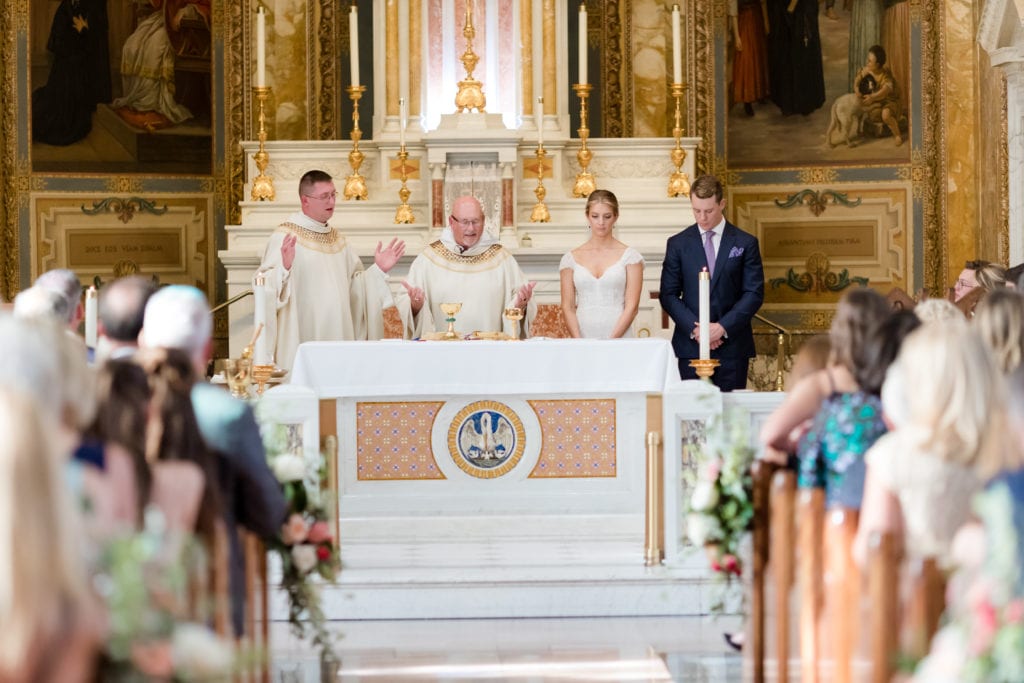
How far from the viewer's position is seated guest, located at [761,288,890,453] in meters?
4.61

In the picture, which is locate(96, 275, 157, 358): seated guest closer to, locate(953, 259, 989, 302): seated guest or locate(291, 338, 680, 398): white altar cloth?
locate(291, 338, 680, 398): white altar cloth

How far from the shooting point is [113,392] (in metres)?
3.74

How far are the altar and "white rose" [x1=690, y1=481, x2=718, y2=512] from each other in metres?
2.08

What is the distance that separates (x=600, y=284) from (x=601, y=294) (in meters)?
0.06

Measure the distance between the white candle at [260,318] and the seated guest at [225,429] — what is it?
3.15 m

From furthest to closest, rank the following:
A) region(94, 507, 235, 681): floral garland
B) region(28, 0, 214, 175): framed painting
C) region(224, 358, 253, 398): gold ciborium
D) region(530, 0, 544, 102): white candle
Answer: region(28, 0, 214, 175): framed painting, region(530, 0, 544, 102): white candle, region(224, 358, 253, 398): gold ciborium, region(94, 507, 235, 681): floral garland

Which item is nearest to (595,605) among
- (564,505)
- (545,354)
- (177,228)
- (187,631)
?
(564,505)

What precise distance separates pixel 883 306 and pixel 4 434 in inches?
109

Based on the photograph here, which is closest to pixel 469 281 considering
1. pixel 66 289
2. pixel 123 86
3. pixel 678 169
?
pixel 678 169

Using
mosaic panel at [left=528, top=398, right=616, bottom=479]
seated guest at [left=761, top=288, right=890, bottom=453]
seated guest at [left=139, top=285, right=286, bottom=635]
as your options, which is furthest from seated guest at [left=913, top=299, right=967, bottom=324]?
seated guest at [left=139, top=285, right=286, bottom=635]

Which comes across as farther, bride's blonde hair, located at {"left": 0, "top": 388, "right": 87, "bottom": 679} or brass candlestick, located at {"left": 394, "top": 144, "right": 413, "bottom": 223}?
brass candlestick, located at {"left": 394, "top": 144, "right": 413, "bottom": 223}

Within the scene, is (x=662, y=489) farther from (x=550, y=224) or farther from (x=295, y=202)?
(x=295, y=202)

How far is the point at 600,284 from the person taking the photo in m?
8.63

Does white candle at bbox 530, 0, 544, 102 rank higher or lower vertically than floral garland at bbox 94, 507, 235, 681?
higher
